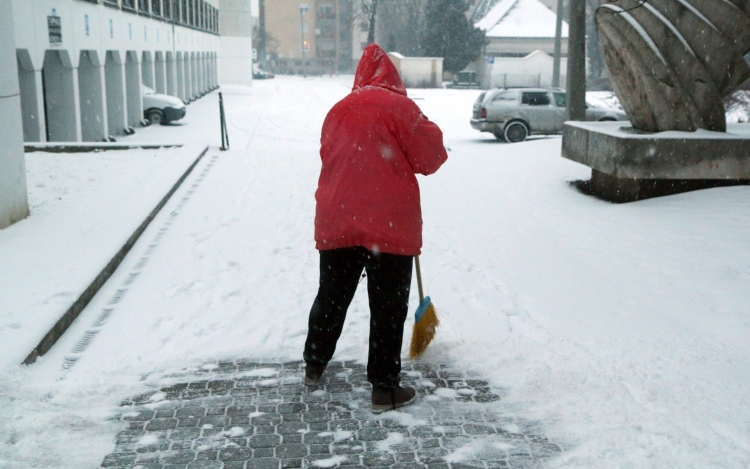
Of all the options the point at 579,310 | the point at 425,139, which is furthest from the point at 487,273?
the point at 425,139

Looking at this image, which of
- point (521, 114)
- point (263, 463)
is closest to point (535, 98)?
point (521, 114)

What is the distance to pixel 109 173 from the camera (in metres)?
11.9

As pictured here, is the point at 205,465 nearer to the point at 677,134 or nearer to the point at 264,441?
the point at 264,441

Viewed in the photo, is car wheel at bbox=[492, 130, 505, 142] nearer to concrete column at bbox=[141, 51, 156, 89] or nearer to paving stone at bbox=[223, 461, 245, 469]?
concrete column at bbox=[141, 51, 156, 89]

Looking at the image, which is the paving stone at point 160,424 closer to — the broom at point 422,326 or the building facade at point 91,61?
the broom at point 422,326

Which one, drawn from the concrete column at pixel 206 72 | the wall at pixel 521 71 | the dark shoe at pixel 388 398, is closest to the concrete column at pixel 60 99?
the dark shoe at pixel 388 398

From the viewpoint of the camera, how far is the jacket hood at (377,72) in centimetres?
404

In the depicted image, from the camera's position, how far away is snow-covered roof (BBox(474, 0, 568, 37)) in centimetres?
6512

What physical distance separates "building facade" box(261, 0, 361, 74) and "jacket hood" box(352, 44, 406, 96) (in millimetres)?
100488

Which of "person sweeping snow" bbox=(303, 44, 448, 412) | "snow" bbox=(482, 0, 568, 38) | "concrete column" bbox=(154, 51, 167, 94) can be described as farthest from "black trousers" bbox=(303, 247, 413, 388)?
"snow" bbox=(482, 0, 568, 38)

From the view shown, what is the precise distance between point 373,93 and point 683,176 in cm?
636

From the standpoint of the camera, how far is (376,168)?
3865 mm

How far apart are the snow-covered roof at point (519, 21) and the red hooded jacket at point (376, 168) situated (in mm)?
62530

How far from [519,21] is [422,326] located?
6552cm
